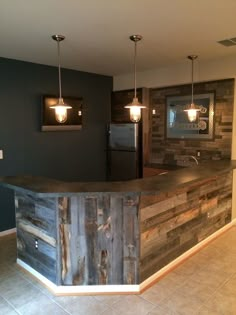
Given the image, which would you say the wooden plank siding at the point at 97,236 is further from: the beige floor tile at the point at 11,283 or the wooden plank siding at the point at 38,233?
the beige floor tile at the point at 11,283

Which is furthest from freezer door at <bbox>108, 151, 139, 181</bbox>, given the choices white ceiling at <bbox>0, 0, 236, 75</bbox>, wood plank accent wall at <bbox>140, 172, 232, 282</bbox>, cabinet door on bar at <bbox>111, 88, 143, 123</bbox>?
white ceiling at <bbox>0, 0, 236, 75</bbox>

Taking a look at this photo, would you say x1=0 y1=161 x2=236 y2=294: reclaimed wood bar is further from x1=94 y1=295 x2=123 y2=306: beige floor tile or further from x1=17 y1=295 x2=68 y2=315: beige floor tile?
x1=17 y1=295 x2=68 y2=315: beige floor tile

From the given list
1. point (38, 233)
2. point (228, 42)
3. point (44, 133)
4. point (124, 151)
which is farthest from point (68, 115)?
point (228, 42)

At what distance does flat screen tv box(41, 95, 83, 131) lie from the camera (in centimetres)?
404

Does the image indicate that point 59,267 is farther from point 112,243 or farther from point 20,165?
point 20,165

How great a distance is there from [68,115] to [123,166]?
4.38 feet

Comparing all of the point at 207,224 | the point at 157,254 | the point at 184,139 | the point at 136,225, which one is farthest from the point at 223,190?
the point at 136,225

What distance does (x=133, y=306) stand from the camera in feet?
7.70

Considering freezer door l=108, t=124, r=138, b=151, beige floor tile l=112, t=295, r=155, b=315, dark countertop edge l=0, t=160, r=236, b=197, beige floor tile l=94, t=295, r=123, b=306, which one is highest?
freezer door l=108, t=124, r=138, b=151

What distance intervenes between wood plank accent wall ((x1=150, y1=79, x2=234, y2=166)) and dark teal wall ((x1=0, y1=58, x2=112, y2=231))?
97cm

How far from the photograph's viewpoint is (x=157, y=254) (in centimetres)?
277

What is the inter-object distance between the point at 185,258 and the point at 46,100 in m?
2.88

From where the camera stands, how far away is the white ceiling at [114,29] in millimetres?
2146

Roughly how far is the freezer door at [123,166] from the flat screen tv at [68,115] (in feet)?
2.92
